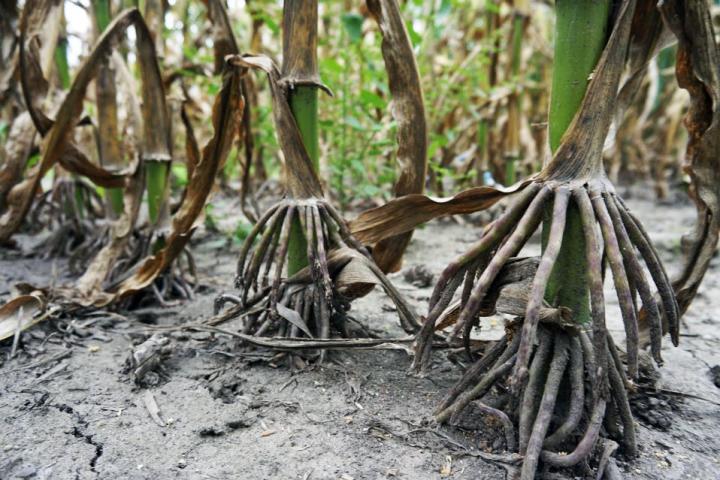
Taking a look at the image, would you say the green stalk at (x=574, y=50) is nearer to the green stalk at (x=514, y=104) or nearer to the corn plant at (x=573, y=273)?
the corn plant at (x=573, y=273)

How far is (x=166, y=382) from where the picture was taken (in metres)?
1.36

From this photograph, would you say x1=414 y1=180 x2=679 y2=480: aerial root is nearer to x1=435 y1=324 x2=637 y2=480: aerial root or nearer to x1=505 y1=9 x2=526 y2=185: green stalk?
x1=435 y1=324 x2=637 y2=480: aerial root

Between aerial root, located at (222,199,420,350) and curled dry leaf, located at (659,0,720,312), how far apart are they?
28.3 inches

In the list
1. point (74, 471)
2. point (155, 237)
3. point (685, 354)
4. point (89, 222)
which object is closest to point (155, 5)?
point (155, 237)

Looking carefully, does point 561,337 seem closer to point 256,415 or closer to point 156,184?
point 256,415

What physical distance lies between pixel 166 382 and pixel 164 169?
0.97 m

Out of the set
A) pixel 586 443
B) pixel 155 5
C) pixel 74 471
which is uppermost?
pixel 155 5

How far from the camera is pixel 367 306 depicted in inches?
72.2

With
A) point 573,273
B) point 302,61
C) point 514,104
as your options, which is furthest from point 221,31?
point 514,104

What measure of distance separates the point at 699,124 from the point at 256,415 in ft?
4.07

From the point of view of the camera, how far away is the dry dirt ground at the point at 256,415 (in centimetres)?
101

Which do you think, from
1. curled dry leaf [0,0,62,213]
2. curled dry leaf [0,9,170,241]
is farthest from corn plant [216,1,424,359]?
curled dry leaf [0,0,62,213]

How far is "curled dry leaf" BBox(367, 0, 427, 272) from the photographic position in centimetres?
142

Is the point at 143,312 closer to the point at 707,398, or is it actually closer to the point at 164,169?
the point at 164,169
